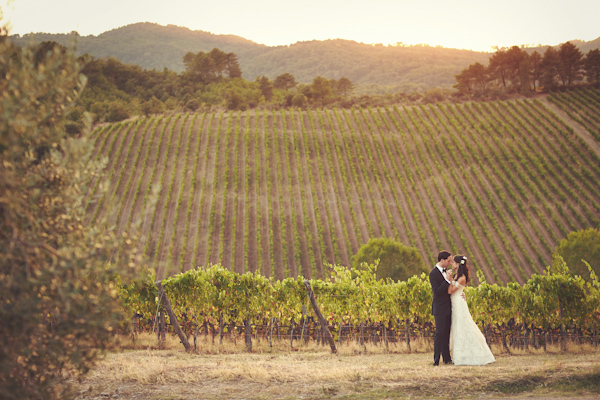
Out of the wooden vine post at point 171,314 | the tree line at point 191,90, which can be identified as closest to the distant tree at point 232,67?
the tree line at point 191,90

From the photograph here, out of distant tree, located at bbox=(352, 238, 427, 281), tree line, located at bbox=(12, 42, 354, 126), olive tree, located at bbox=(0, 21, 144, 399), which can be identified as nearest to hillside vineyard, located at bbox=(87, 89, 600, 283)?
distant tree, located at bbox=(352, 238, 427, 281)

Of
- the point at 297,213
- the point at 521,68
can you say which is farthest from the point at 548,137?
the point at 297,213

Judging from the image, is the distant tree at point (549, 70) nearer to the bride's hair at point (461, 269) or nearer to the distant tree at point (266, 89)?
the distant tree at point (266, 89)

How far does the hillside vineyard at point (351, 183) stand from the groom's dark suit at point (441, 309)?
66.8 feet

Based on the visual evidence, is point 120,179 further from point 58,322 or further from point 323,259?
point 58,322

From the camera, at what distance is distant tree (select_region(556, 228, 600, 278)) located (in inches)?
891

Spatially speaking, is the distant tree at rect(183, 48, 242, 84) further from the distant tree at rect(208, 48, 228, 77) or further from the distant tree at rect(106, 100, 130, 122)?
the distant tree at rect(106, 100, 130, 122)

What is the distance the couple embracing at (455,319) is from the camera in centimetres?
816

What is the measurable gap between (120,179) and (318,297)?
31977mm

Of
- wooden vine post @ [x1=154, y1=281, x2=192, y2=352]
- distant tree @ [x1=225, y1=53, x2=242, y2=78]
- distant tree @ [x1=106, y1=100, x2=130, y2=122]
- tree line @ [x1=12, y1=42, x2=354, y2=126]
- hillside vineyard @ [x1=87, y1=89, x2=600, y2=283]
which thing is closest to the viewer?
wooden vine post @ [x1=154, y1=281, x2=192, y2=352]

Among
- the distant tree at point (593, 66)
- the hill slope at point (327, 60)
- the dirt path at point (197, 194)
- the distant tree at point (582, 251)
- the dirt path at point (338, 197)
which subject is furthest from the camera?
the hill slope at point (327, 60)

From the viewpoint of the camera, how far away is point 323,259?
104ft

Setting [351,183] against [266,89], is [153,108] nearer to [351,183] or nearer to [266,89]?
[266,89]

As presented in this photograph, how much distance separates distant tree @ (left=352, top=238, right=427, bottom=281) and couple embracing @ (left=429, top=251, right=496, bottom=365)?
44.7 feet
